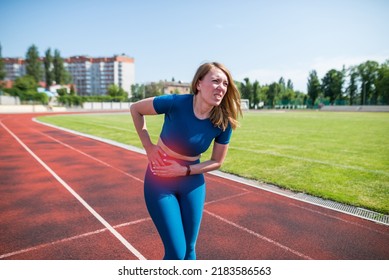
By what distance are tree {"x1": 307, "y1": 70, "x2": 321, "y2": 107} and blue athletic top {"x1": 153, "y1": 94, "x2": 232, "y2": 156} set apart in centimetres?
9861

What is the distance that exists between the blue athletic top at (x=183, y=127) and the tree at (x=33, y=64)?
4124 inches

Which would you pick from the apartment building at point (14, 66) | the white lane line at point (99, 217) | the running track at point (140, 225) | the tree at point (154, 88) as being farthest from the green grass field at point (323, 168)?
the apartment building at point (14, 66)

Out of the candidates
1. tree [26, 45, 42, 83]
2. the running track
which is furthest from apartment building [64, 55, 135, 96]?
the running track

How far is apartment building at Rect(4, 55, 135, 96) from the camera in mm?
132125

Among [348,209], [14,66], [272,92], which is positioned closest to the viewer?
[348,209]

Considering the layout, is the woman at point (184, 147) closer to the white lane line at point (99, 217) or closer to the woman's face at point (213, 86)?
the woman's face at point (213, 86)

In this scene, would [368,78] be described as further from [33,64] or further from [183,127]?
[33,64]

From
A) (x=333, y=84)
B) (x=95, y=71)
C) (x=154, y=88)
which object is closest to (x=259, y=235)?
(x=154, y=88)

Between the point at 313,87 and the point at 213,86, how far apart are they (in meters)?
99.7

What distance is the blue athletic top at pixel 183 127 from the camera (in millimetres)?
2246

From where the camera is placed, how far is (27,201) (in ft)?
18.1

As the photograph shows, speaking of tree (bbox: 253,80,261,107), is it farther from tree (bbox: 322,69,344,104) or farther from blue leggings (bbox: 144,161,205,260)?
blue leggings (bbox: 144,161,205,260)

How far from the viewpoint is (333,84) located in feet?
283
